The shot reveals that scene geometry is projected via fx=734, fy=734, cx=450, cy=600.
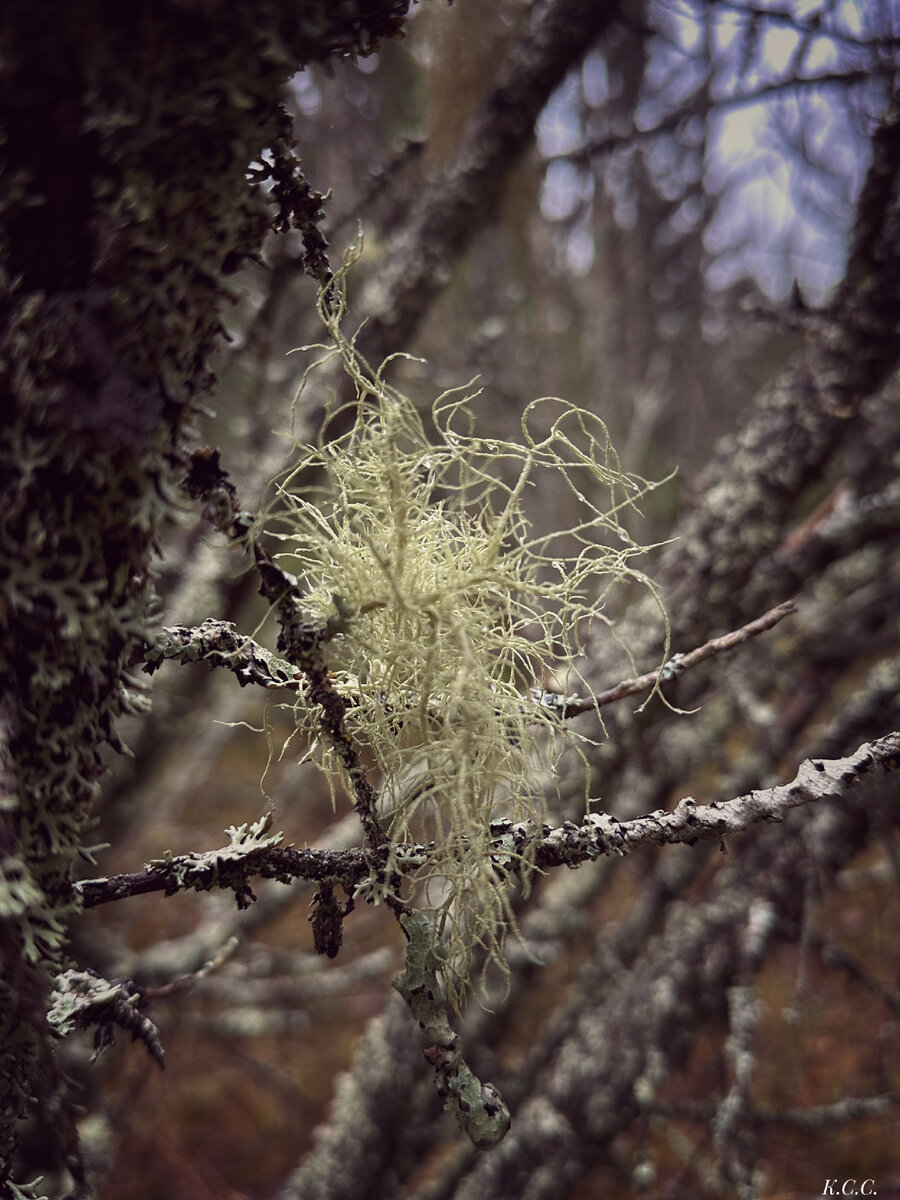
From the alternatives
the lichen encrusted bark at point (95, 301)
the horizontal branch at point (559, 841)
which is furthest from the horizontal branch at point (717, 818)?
the lichen encrusted bark at point (95, 301)

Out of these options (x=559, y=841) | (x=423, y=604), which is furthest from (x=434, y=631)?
(x=559, y=841)

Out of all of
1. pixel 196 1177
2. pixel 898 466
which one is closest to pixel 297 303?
pixel 898 466

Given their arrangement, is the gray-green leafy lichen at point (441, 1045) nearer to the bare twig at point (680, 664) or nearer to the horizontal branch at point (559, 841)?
the horizontal branch at point (559, 841)

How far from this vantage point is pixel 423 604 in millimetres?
484

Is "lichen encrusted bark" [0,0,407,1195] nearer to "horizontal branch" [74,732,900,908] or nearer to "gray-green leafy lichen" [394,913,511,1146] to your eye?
"horizontal branch" [74,732,900,908]

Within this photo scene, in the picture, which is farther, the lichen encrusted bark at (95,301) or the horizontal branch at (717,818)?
the horizontal branch at (717,818)

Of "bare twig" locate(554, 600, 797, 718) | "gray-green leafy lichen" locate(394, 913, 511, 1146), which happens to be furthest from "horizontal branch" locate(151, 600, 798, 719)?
"gray-green leafy lichen" locate(394, 913, 511, 1146)

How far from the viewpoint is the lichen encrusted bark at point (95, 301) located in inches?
13.1

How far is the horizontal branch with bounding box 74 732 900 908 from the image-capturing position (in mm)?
499

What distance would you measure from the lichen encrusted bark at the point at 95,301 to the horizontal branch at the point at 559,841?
0.10 meters

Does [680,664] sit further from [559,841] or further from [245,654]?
[245,654]

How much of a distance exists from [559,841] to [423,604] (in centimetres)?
19

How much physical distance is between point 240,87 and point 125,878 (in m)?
0.46

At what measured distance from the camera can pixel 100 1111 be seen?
4.81 ft
